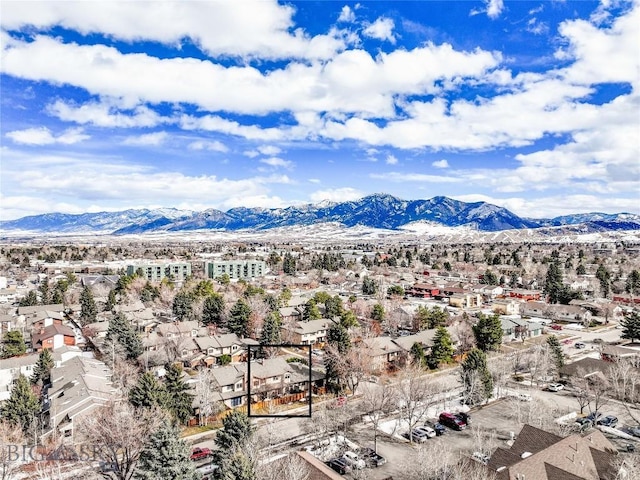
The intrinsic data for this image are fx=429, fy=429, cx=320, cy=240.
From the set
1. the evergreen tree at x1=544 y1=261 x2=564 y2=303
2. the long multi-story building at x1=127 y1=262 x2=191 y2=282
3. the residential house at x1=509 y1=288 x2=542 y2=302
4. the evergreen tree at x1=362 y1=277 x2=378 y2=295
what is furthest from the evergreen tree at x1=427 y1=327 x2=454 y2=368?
the long multi-story building at x1=127 y1=262 x2=191 y2=282

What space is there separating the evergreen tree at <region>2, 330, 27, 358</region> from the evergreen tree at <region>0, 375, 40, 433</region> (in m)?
15.1

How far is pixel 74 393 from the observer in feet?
78.1

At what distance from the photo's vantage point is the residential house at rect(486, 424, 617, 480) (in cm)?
1541

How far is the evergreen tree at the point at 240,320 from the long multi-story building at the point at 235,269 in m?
47.9

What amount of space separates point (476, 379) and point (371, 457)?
9.61 metres

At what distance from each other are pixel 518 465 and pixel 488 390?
11.7 meters

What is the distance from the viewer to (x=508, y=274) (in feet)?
279

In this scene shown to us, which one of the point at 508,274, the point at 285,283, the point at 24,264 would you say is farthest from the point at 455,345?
the point at 24,264

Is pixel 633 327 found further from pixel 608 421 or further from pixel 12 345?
pixel 12 345

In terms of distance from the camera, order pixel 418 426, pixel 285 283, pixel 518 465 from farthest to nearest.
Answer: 1. pixel 285 283
2. pixel 418 426
3. pixel 518 465

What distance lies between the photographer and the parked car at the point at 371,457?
64.1ft

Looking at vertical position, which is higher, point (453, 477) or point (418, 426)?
point (453, 477)

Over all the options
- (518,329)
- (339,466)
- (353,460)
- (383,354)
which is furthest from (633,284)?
(339,466)

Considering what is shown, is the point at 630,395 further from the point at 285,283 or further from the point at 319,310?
the point at 285,283
